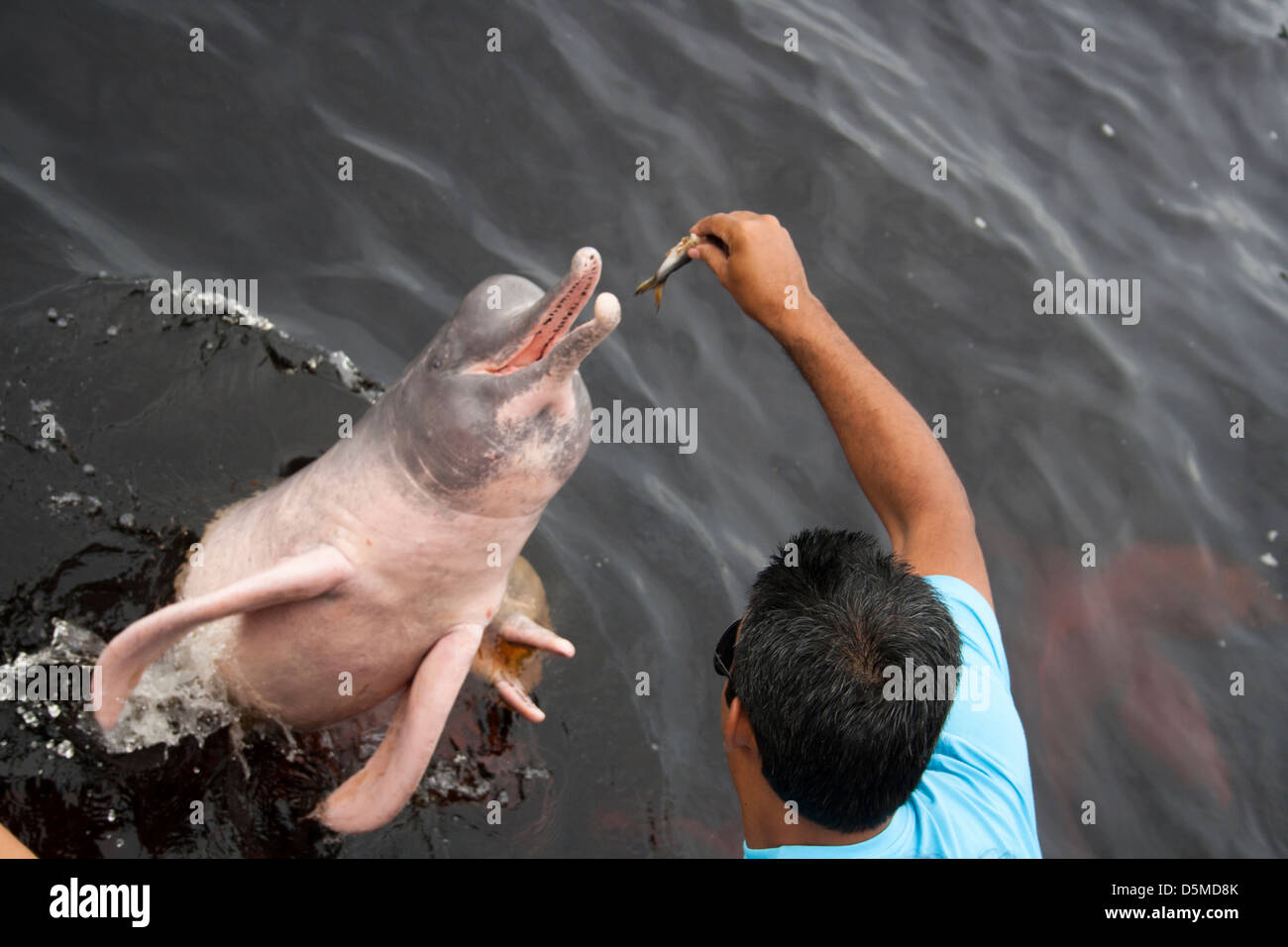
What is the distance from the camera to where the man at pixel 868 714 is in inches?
115

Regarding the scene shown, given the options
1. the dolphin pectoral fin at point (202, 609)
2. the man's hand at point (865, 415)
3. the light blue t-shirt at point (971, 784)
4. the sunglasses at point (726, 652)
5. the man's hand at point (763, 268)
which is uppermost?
the man's hand at point (763, 268)

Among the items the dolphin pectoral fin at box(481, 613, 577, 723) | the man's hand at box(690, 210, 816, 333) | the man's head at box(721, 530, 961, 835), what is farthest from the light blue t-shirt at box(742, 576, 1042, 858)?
the dolphin pectoral fin at box(481, 613, 577, 723)

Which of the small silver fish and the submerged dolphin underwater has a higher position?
the small silver fish

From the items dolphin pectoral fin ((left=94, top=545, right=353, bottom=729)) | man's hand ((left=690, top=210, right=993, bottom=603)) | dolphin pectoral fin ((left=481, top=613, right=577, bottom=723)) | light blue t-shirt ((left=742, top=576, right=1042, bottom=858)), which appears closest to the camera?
light blue t-shirt ((left=742, top=576, right=1042, bottom=858))

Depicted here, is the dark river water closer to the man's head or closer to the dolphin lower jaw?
the dolphin lower jaw

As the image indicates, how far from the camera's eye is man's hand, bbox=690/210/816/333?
4145mm

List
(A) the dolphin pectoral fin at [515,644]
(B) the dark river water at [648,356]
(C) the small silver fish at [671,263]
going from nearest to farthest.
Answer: (C) the small silver fish at [671,263]
(A) the dolphin pectoral fin at [515,644]
(B) the dark river water at [648,356]

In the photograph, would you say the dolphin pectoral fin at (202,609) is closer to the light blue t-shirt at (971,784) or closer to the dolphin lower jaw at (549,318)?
the dolphin lower jaw at (549,318)

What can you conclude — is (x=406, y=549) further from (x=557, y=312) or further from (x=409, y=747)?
(x=557, y=312)

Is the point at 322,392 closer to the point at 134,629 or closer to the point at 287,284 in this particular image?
the point at 287,284

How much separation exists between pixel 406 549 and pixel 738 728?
5.09 ft

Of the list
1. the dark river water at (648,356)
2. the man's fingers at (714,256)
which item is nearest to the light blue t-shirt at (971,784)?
the man's fingers at (714,256)

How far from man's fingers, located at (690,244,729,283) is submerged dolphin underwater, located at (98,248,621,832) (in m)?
0.64

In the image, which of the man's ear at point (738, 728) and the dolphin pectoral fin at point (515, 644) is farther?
the dolphin pectoral fin at point (515, 644)
